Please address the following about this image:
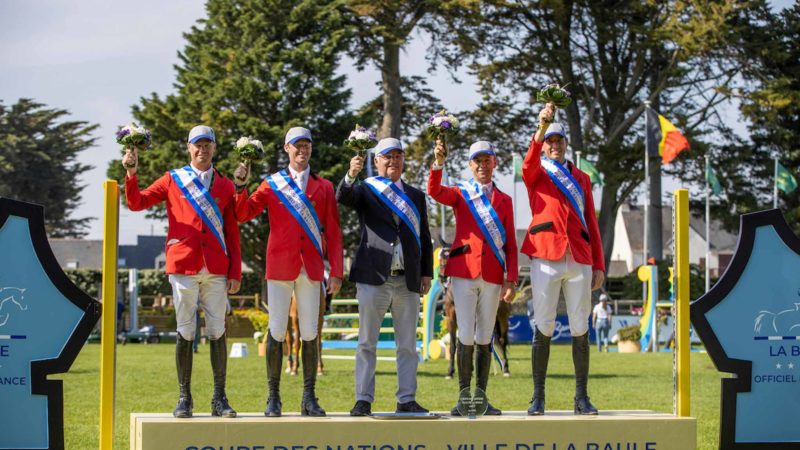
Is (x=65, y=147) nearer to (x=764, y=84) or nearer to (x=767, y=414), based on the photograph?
(x=764, y=84)

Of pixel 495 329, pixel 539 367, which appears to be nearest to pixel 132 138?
pixel 539 367

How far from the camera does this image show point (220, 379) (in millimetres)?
8531

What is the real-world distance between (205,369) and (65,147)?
4108 centimetres

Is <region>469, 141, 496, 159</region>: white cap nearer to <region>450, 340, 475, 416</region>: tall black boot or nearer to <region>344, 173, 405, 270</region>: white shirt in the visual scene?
<region>344, 173, 405, 270</region>: white shirt

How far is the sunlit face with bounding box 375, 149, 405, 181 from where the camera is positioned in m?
8.88

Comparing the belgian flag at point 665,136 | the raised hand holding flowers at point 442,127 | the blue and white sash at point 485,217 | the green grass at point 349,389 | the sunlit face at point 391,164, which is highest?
the belgian flag at point 665,136

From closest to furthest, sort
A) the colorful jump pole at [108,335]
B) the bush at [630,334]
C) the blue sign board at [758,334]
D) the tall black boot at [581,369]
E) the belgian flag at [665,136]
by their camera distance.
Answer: the colorful jump pole at [108,335] < the tall black boot at [581,369] < the blue sign board at [758,334] < the bush at [630,334] < the belgian flag at [665,136]

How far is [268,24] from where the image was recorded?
40969mm

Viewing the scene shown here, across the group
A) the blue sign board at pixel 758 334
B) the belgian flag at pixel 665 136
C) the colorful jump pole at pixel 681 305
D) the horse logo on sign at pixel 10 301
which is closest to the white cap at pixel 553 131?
the colorful jump pole at pixel 681 305

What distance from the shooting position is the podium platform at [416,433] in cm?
783

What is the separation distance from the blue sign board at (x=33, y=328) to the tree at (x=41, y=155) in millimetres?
49942

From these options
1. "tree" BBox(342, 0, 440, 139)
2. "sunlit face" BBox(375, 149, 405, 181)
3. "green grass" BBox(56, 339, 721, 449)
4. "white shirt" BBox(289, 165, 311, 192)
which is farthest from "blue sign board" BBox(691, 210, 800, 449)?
"tree" BBox(342, 0, 440, 139)

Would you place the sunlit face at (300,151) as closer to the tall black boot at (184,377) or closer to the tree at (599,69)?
the tall black boot at (184,377)

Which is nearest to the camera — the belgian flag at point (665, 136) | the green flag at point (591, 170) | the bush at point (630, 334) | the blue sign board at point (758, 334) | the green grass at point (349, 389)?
the blue sign board at point (758, 334)
